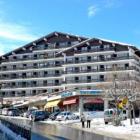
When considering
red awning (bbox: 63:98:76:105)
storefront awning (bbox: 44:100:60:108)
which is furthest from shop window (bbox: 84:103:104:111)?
storefront awning (bbox: 44:100:60:108)

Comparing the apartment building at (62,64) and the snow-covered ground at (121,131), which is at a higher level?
the apartment building at (62,64)

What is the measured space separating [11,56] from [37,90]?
14078 mm

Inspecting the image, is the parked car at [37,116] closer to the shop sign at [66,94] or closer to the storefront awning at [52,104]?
the shop sign at [66,94]

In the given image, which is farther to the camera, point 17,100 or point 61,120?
point 17,100

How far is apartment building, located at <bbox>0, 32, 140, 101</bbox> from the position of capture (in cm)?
9550

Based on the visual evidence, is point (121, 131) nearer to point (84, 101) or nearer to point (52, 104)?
point (84, 101)

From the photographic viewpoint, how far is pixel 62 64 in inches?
4220

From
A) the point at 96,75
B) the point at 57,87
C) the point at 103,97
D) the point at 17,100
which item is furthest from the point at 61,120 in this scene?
the point at 17,100

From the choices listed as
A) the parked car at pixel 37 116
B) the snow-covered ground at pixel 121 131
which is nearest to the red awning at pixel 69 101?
the parked car at pixel 37 116

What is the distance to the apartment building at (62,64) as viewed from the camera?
3760 inches

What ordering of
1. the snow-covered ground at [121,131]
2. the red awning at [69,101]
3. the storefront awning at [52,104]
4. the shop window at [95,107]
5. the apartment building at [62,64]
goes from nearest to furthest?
the snow-covered ground at [121,131] < the shop window at [95,107] < the red awning at [69,101] < the storefront awning at [52,104] < the apartment building at [62,64]

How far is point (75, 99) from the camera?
253 ft

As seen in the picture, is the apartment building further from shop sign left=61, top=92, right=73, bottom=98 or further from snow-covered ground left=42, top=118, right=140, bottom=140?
snow-covered ground left=42, top=118, right=140, bottom=140

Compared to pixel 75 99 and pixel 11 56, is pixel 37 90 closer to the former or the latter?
pixel 11 56
